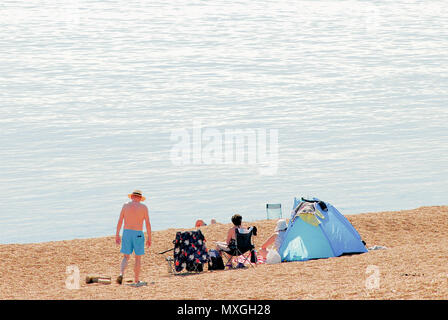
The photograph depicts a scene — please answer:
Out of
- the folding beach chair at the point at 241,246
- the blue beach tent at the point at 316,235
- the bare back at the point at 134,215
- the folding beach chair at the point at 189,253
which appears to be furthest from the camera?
the blue beach tent at the point at 316,235

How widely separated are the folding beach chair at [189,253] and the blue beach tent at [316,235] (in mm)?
1891

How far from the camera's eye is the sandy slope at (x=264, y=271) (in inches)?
544

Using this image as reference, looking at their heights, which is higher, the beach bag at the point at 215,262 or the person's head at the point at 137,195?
the person's head at the point at 137,195


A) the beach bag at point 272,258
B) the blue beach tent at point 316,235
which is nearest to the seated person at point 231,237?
the beach bag at point 272,258

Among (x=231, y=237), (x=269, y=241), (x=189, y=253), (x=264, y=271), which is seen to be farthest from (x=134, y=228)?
(x=269, y=241)

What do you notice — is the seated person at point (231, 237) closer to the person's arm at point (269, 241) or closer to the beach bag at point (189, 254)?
the beach bag at point (189, 254)

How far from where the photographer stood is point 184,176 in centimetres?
4247

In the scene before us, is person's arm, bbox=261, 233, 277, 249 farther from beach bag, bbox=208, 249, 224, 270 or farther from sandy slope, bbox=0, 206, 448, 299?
sandy slope, bbox=0, 206, 448, 299

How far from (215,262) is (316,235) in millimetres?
2231

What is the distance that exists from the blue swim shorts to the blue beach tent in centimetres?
363

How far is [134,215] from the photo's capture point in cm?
1611

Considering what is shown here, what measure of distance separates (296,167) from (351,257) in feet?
83.2

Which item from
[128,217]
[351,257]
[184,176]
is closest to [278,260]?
[351,257]

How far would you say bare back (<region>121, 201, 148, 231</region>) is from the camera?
16.1 m
